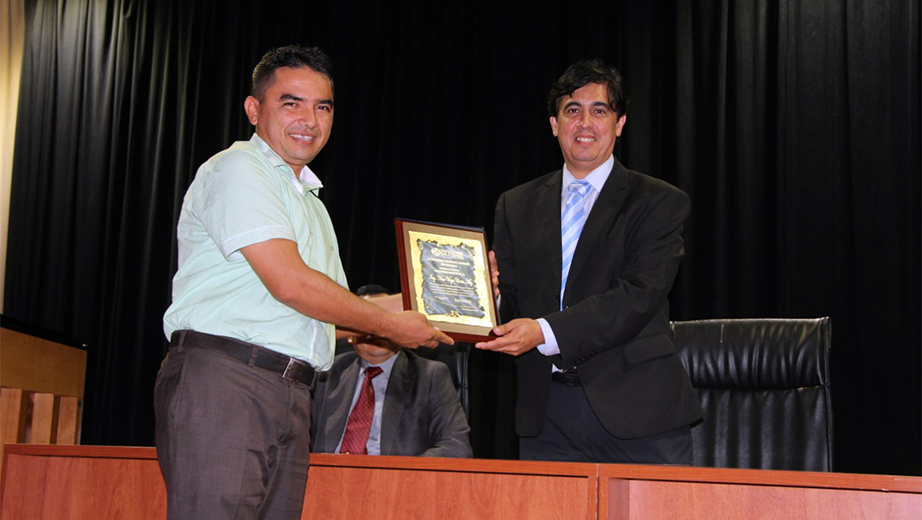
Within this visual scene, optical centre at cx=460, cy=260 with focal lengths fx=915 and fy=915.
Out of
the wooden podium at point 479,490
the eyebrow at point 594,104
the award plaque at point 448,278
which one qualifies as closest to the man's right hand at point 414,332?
the award plaque at point 448,278

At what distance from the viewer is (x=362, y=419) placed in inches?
132

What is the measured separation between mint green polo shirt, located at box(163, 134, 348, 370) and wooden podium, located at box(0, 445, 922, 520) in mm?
311

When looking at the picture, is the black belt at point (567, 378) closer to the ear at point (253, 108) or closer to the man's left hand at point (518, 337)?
the man's left hand at point (518, 337)

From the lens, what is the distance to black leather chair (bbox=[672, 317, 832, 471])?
9.09 ft

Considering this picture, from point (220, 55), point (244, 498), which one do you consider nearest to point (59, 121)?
point (220, 55)

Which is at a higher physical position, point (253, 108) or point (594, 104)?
point (594, 104)

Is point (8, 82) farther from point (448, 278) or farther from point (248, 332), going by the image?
point (248, 332)

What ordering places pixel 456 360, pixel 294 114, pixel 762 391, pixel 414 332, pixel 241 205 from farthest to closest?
pixel 456 360 < pixel 762 391 < pixel 414 332 < pixel 294 114 < pixel 241 205

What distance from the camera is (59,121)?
17.9 feet

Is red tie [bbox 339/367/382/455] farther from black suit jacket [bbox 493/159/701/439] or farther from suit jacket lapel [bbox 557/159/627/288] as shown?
suit jacket lapel [bbox 557/159/627/288]

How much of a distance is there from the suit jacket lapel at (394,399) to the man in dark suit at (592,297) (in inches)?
34.5

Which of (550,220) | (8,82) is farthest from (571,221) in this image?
(8,82)

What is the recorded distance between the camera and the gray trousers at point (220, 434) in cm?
173

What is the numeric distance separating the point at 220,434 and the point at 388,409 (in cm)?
162
